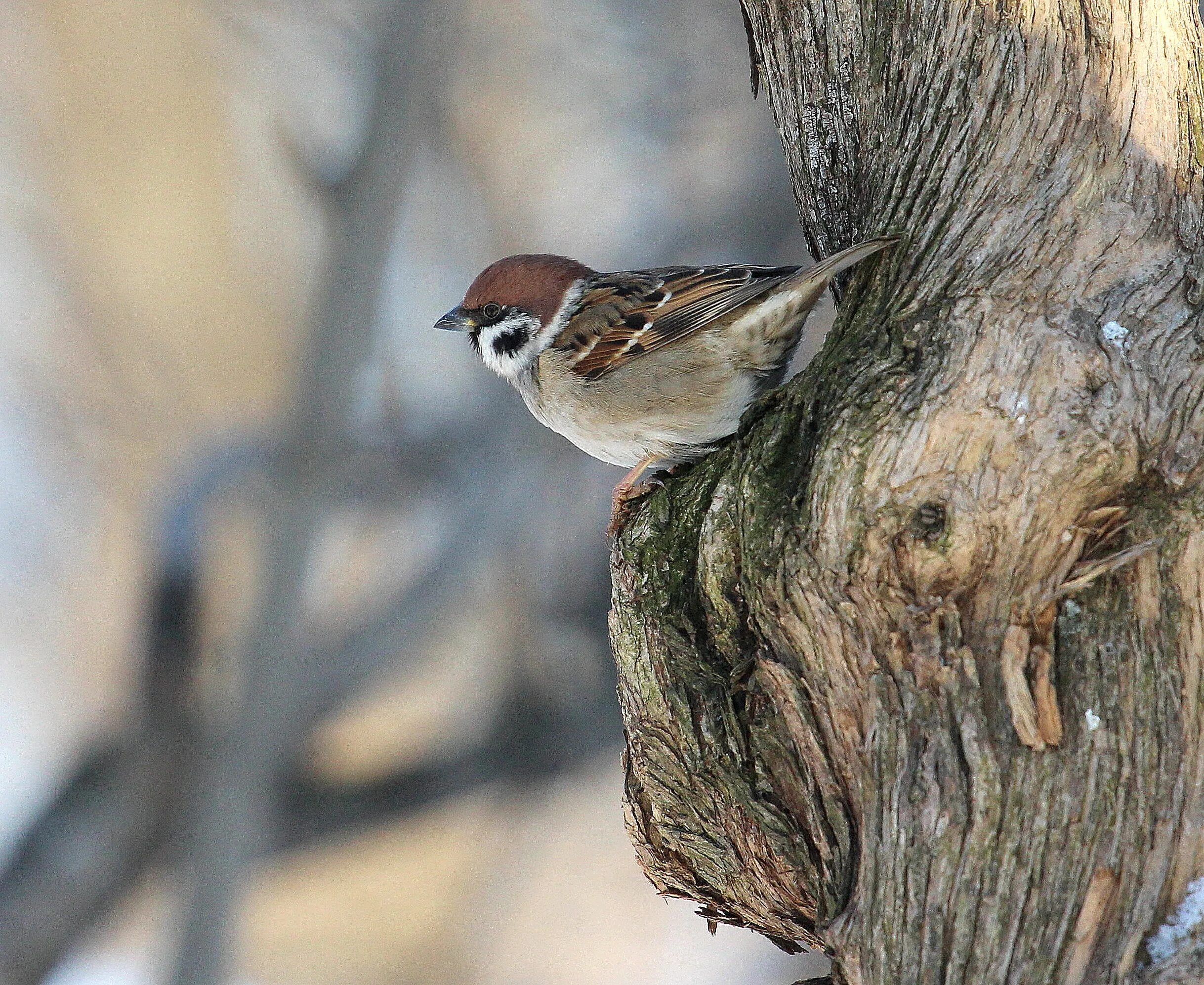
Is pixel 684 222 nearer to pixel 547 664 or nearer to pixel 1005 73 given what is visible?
pixel 547 664

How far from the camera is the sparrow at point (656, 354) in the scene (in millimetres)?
2750

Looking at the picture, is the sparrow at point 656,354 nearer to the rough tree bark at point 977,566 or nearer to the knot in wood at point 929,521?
the rough tree bark at point 977,566

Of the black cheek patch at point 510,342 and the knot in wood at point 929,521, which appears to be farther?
the black cheek patch at point 510,342

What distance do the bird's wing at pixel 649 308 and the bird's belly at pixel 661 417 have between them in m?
0.09

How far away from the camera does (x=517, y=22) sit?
6.50 meters

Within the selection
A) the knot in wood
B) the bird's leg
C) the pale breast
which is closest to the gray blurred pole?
the pale breast

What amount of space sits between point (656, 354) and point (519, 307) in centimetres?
59

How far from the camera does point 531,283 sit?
10.8 feet

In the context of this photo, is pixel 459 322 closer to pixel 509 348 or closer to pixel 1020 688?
pixel 509 348

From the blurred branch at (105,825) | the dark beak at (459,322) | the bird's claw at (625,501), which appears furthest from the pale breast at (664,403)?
the blurred branch at (105,825)

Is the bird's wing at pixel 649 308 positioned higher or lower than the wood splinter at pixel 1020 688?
higher

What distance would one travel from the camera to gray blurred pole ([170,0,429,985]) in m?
4.07

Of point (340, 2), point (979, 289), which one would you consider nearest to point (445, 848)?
point (340, 2)

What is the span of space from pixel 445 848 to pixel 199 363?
3.13 m
